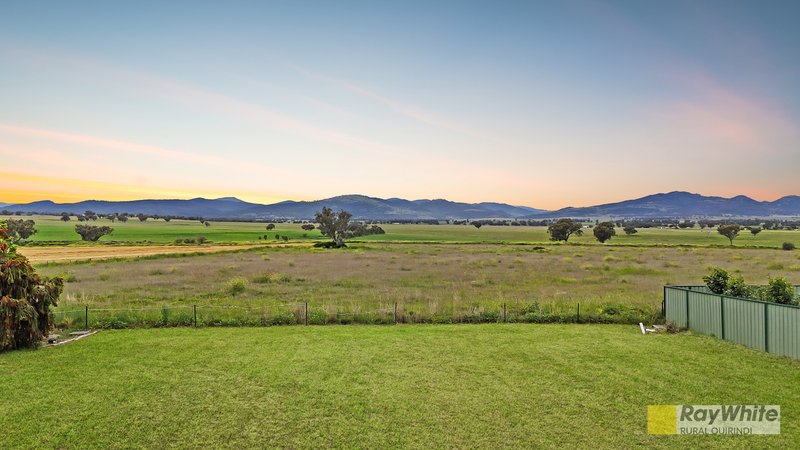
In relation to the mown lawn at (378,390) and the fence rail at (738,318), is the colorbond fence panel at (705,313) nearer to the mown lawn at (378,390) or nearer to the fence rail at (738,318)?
the fence rail at (738,318)

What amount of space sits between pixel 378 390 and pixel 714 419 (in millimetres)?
8186

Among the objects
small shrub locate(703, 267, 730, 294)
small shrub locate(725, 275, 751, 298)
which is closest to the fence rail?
small shrub locate(703, 267, 730, 294)

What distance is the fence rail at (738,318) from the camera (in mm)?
14866

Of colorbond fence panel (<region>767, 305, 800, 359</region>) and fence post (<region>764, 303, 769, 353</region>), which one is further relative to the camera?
fence post (<region>764, 303, 769, 353</region>)

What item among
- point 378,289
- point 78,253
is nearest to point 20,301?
point 378,289

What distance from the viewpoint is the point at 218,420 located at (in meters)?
10.4

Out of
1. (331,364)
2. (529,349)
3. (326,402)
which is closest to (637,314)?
(529,349)

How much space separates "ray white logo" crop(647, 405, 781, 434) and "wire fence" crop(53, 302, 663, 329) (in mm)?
10602

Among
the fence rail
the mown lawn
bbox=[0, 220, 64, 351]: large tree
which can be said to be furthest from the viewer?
bbox=[0, 220, 64, 351]: large tree

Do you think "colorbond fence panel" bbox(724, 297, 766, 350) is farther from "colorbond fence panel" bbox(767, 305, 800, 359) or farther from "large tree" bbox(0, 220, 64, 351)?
"large tree" bbox(0, 220, 64, 351)

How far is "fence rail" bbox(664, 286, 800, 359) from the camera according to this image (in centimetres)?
1487

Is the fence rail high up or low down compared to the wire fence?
up

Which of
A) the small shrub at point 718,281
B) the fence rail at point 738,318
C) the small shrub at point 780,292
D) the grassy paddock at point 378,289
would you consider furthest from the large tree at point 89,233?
the small shrub at point 780,292

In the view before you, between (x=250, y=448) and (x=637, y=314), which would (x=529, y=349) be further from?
(x=250, y=448)
